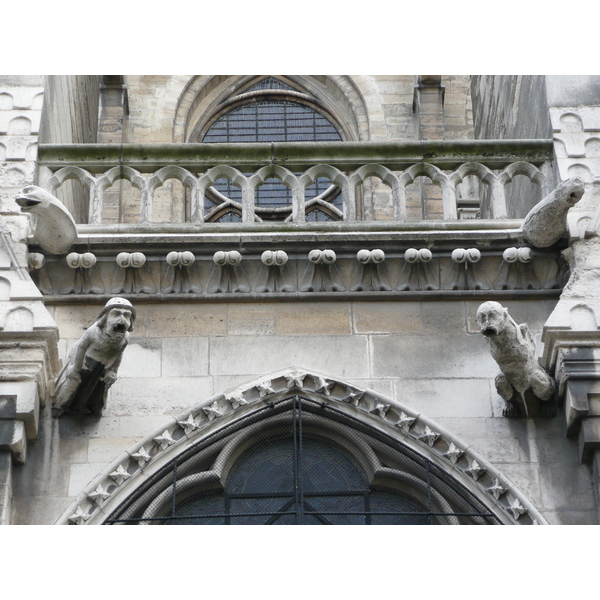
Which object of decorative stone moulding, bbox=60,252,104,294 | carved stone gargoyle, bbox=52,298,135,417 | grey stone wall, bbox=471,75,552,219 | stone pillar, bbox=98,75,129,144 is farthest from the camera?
stone pillar, bbox=98,75,129,144

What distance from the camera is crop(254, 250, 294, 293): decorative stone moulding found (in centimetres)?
991

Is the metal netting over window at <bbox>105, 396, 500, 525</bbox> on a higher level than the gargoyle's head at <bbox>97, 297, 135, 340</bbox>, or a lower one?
lower

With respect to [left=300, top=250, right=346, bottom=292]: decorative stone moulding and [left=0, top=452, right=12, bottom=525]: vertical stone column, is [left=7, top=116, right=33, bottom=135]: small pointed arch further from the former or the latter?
[left=0, top=452, right=12, bottom=525]: vertical stone column

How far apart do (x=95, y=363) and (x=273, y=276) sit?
4.72 feet

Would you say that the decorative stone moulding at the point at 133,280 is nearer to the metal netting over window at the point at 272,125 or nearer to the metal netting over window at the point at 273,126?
the metal netting over window at the point at 273,126

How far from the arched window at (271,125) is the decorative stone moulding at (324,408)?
5504 millimetres

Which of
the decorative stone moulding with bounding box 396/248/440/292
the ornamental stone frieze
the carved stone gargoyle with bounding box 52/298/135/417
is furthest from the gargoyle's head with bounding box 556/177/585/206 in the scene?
the carved stone gargoyle with bounding box 52/298/135/417

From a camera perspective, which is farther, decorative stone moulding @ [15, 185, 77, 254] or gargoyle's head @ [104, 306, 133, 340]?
decorative stone moulding @ [15, 185, 77, 254]

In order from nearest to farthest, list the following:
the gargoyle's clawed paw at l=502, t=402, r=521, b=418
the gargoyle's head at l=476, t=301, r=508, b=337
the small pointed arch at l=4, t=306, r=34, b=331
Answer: the gargoyle's head at l=476, t=301, r=508, b=337 → the small pointed arch at l=4, t=306, r=34, b=331 → the gargoyle's clawed paw at l=502, t=402, r=521, b=418

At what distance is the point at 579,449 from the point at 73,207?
525cm

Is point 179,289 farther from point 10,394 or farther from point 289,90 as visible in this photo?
point 289,90

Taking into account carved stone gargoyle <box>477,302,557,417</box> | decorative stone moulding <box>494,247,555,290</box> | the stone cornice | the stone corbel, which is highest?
the stone cornice

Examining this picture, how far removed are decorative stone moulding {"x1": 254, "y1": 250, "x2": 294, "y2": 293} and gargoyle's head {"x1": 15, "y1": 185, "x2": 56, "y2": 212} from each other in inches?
55.0

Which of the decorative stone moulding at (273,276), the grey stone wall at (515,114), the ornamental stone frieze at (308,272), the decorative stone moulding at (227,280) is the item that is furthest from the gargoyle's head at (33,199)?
the grey stone wall at (515,114)
